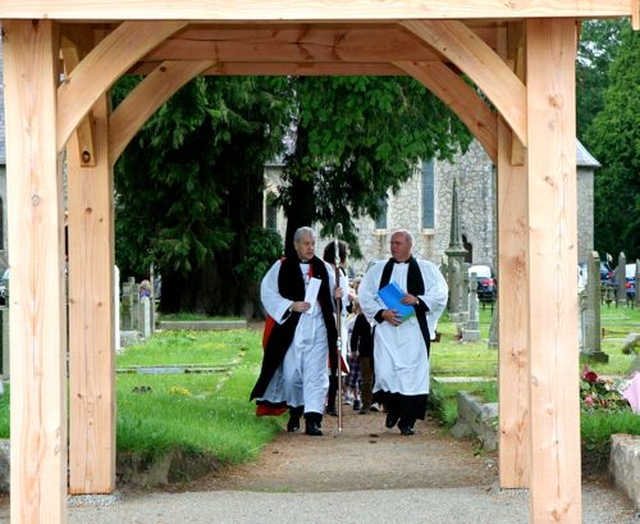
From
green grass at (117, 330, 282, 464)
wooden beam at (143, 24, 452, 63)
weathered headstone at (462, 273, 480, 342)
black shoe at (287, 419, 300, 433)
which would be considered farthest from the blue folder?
weathered headstone at (462, 273, 480, 342)

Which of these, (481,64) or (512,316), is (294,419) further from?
(481,64)

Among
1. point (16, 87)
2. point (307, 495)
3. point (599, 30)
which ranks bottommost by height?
point (307, 495)

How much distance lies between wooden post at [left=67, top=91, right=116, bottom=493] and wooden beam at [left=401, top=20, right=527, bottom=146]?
2.92 metres

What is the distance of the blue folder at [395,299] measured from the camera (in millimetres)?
14297

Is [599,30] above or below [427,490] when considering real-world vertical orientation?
above

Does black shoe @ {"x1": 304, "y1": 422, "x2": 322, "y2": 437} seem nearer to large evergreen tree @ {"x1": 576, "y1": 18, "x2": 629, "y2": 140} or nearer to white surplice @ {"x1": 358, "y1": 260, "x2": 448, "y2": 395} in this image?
white surplice @ {"x1": 358, "y1": 260, "x2": 448, "y2": 395}

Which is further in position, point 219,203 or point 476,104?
point 219,203

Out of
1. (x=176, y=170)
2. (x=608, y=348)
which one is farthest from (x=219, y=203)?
(x=608, y=348)

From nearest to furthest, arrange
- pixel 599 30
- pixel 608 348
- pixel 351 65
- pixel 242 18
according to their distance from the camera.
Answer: pixel 242 18, pixel 351 65, pixel 608 348, pixel 599 30

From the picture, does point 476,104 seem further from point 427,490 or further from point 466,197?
point 466,197

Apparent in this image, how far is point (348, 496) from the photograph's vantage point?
9.89 metres

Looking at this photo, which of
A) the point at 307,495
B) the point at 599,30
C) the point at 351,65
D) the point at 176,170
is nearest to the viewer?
the point at 307,495

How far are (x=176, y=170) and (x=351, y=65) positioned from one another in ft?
67.4

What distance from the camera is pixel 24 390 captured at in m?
7.37
